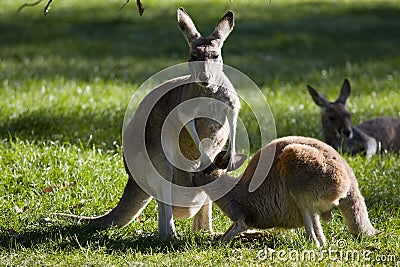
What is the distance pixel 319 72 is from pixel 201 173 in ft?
22.7

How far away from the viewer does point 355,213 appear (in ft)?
14.8

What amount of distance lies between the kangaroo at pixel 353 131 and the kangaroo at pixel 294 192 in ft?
10.5

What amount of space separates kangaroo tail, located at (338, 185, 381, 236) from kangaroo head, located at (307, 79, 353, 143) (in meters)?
3.41

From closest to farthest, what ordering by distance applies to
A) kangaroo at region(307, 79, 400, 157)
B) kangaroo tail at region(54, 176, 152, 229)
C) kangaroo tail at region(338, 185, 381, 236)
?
kangaroo tail at region(338, 185, 381, 236), kangaroo tail at region(54, 176, 152, 229), kangaroo at region(307, 79, 400, 157)

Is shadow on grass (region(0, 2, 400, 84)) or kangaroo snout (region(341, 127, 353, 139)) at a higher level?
shadow on grass (region(0, 2, 400, 84))

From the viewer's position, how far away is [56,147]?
623 centimetres

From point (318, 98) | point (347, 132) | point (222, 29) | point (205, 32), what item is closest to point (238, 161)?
point (222, 29)

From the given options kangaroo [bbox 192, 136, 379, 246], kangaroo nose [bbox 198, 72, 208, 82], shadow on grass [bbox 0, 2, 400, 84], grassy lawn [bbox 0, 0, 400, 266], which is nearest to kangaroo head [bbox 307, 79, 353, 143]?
grassy lawn [bbox 0, 0, 400, 266]

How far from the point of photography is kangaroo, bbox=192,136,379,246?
434 cm

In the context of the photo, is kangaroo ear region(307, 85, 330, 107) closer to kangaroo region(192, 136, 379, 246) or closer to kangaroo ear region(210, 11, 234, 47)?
kangaroo region(192, 136, 379, 246)

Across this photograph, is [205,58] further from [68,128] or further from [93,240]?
[68,128]

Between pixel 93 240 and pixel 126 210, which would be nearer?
pixel 93 240

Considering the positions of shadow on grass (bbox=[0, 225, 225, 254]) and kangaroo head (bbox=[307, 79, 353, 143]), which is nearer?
shadow on grass (bbox=[0, 225, 225, 254])

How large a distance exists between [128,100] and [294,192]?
14.0 feet
